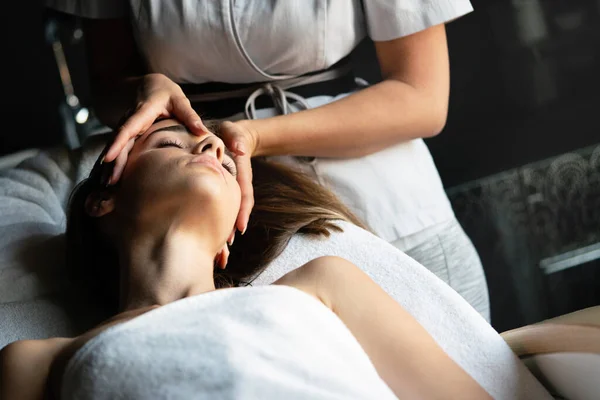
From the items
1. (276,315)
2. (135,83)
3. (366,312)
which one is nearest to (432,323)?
(366,312)

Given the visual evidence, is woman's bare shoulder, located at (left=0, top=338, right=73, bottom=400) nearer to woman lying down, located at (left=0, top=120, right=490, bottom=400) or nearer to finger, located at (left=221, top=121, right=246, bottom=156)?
woman lying down, located at (left=0, top=120, right=490, bottom=400)

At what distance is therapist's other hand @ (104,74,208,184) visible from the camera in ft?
2.68

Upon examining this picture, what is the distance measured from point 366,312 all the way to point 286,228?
223 millimetres

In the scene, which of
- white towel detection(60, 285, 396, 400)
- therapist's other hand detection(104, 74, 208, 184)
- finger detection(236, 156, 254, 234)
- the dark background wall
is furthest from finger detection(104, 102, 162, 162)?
the dark background wall

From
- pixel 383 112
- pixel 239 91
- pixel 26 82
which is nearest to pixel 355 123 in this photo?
pixel 383 112

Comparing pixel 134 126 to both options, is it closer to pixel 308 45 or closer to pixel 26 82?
pixel 308 45

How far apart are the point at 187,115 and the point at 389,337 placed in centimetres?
32

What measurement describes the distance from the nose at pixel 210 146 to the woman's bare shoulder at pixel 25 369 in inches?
9.5

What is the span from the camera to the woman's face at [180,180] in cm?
79

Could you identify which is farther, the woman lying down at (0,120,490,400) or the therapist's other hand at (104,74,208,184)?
the therapist's other hand at (104,74,208,184)

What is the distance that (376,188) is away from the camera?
1.02 meters

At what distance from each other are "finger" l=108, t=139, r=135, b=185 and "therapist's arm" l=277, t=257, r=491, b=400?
21cm

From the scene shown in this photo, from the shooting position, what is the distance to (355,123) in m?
A: 0.98

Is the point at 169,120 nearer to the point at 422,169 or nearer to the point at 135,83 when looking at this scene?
the point at 135,83
